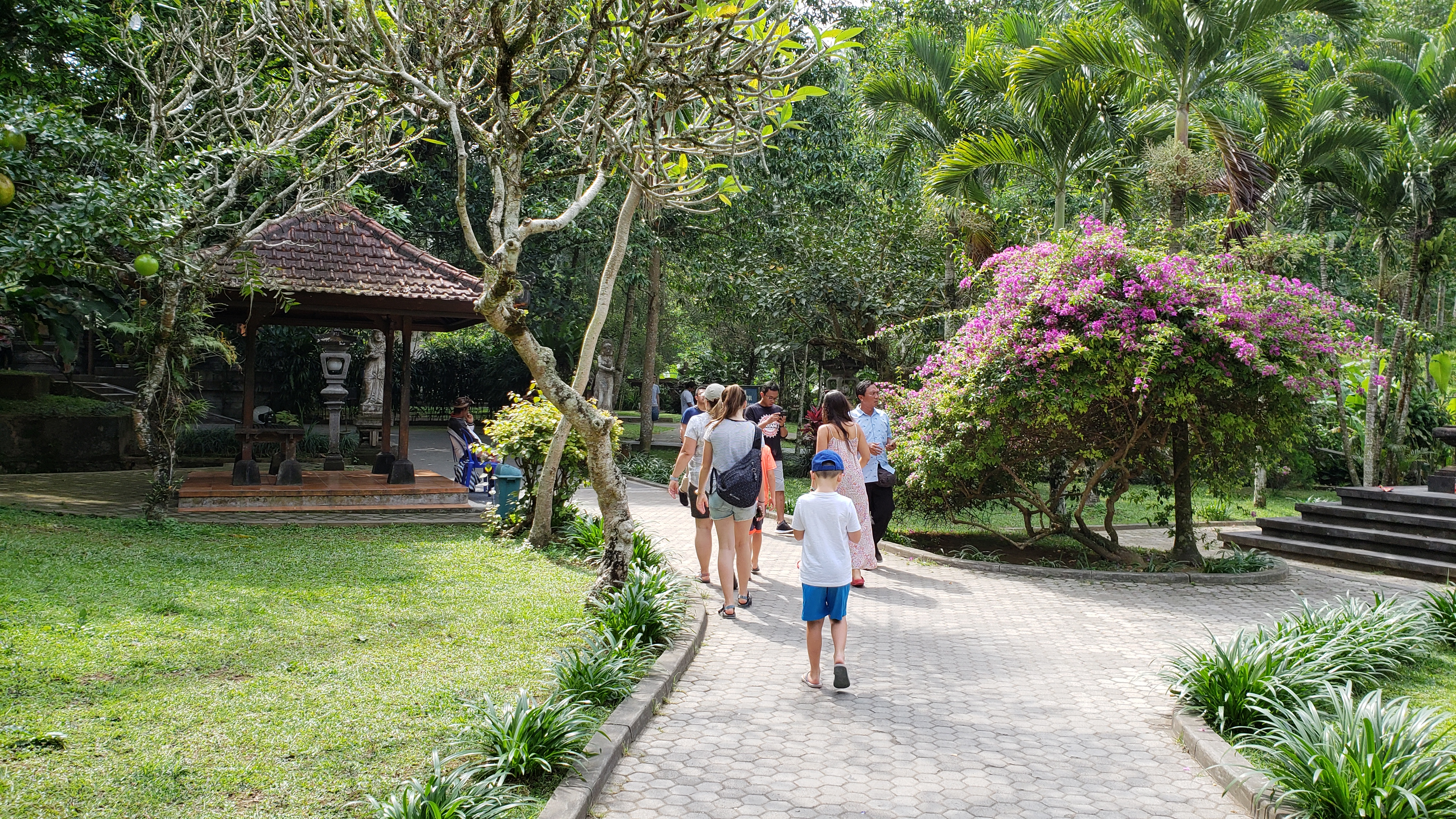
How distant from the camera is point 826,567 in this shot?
600cm

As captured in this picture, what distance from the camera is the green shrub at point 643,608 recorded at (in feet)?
21.7

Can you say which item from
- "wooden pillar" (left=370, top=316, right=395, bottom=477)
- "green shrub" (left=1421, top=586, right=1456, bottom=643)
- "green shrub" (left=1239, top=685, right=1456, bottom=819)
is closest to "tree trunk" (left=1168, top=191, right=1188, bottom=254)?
"green shrub" (left=1421, top=586, right=1456, bottom=643)

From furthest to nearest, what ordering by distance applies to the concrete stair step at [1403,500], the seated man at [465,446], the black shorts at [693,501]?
the seated man at [465,446] < the concrete stair step at [1403,500] < the black shorts at [693,501]

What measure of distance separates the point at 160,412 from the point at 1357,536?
14.3 m

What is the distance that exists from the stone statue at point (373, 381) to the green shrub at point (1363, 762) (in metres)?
20.2

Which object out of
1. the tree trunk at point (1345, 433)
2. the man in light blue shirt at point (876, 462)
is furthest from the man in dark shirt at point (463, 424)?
the tree trunk at point (1345, 433)

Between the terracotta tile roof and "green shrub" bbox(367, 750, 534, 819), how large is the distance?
30.1ft

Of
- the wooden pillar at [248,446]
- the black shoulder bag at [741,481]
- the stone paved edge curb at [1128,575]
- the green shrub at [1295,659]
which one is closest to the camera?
the green shrub at [1295,659]

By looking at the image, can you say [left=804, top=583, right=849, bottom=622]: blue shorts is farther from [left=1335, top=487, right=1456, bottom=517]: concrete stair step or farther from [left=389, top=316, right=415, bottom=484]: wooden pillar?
[left=1335, top=487, right=1456, bottom=517]: concrete stair step

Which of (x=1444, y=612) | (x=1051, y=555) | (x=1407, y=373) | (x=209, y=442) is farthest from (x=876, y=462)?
(x=209, y=442)

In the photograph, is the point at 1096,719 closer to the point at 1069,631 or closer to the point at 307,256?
the point at 1069,631

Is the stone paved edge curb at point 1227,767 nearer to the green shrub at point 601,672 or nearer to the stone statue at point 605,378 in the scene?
the green shrub at point 601,672

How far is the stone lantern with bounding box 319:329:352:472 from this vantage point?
1558cm

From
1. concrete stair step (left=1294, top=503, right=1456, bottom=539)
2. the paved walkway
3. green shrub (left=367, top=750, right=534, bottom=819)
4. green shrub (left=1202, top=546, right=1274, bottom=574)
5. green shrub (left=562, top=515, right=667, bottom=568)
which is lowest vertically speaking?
the paved walkway
